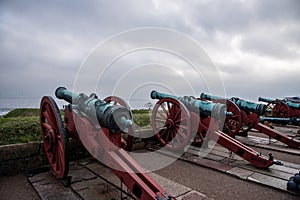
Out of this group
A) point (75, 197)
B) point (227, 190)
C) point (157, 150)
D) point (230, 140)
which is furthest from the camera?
point (157, 150)

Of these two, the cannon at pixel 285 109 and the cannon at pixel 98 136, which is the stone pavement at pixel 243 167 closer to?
the cannon at pixel 98 136

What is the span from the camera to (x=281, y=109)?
9.92 m

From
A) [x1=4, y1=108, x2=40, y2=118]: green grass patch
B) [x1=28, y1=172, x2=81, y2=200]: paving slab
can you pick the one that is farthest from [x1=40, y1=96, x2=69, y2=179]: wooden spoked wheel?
[x1=4, y1=108, x2=40, y2=118]: green grass patch

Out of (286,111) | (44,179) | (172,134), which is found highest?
(286,111)

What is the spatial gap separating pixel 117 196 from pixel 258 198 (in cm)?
172

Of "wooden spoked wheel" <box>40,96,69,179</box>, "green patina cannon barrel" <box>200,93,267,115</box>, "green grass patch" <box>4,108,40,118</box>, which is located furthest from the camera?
"green grass patch" <box>4,108,40,118</box>

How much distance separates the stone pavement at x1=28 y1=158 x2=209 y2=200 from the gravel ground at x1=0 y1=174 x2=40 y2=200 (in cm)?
6

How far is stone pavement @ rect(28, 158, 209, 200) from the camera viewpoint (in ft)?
8.18

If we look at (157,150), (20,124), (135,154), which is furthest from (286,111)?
(20,124)

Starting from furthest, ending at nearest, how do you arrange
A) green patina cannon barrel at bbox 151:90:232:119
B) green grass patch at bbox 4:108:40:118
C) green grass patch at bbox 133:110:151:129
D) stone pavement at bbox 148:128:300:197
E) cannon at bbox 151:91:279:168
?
1. green grass patch at bbox 4:108:40:118
2. green grass patch at bbox 133:110:151:129
3. green patina cannon barrel at bbox 151:90:232:119
4. cannon at bbox 151:91:279:168
5. stone pavement at bbox 148:128:300:197

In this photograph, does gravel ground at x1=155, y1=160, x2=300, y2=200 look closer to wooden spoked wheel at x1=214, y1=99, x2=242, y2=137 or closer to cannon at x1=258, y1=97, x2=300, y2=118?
wooden spoked wheel at x1=214, y1=99, x2=242, y2=137

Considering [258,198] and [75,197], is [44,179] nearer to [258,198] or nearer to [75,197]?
[75,197]

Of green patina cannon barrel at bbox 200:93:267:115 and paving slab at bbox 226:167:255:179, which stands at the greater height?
green patina cannon barrel at bbox 200:93:267:115

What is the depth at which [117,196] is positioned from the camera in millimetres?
2496
